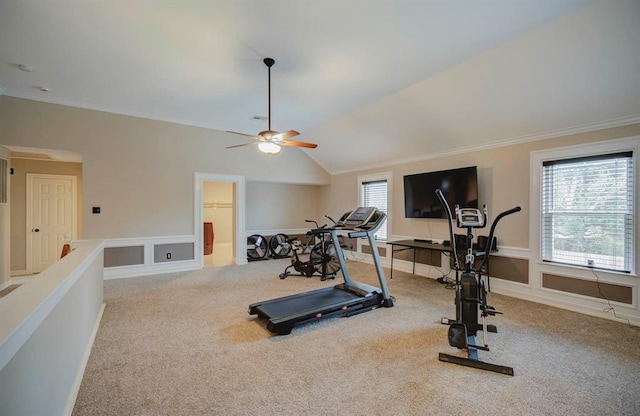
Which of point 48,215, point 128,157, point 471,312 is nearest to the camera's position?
point 471,312


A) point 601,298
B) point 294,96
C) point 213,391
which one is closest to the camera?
point 213,391

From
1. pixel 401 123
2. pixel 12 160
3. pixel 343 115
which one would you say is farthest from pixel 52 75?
pixel 401 123

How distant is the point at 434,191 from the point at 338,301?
3.00 meters

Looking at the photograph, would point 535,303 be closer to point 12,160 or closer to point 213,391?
point 213,391

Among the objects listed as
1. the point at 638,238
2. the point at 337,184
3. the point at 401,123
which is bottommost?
the point at 638,238

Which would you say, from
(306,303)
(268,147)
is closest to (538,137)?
(268,147)

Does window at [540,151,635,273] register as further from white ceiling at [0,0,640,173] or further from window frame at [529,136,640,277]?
white ceiling at [0,0,640,173]

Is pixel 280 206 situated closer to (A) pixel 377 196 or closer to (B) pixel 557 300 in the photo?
(A) pixel 377 196

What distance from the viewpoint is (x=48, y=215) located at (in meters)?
6.07

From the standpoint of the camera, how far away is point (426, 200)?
556 cm

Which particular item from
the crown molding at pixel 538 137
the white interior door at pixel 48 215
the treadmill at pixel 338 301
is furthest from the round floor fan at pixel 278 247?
the white interior door at pixel 48 215

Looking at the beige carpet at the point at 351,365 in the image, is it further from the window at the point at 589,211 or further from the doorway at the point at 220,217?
the doorway at the point at 220,217

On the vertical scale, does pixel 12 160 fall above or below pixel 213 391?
above

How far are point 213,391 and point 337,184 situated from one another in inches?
256
